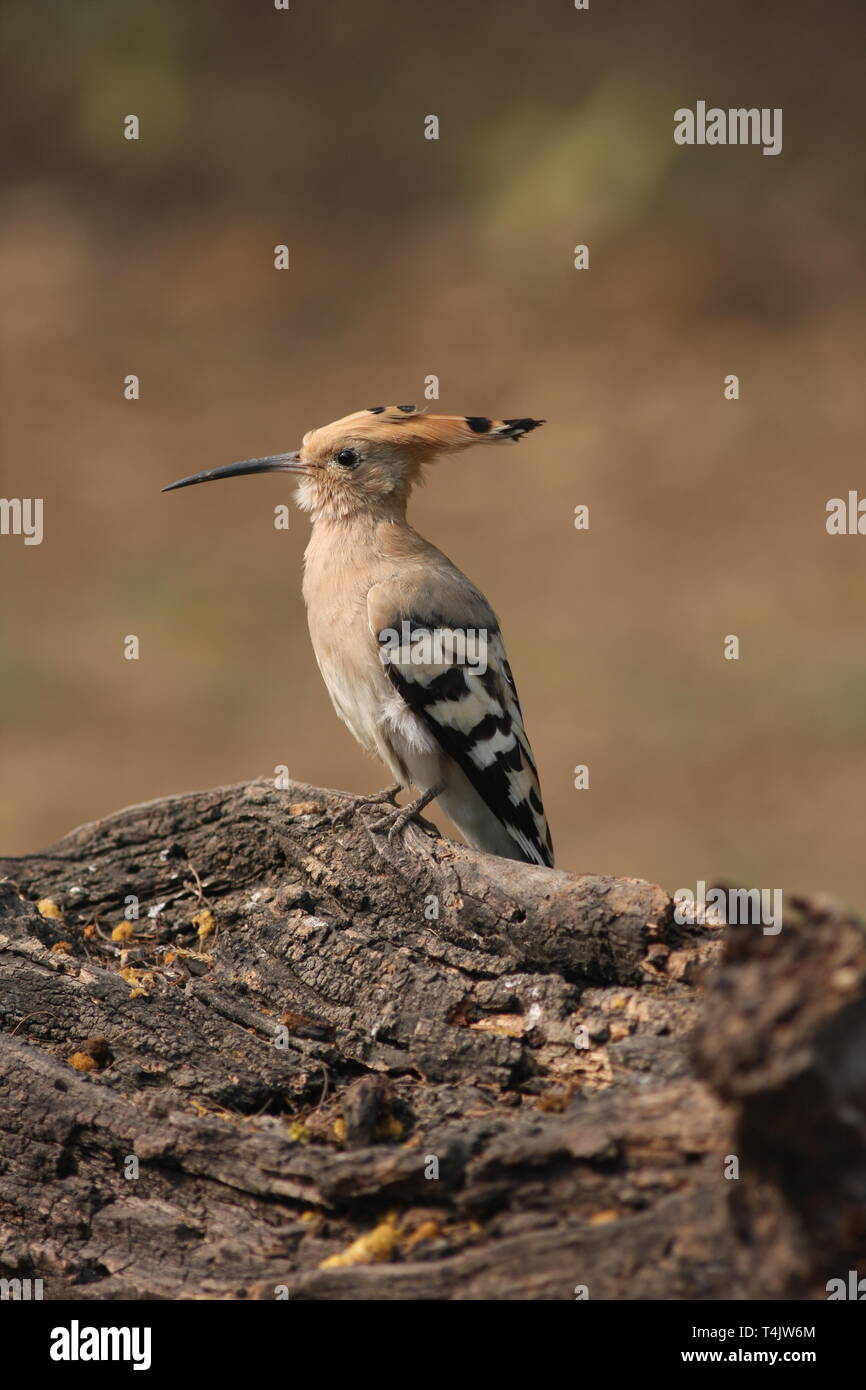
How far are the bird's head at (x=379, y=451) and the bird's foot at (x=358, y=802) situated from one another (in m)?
0.75

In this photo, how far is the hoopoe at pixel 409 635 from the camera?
113 inches

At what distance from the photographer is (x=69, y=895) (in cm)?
259

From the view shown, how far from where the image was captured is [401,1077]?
1.87 meters

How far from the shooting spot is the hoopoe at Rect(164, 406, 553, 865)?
2859 mm

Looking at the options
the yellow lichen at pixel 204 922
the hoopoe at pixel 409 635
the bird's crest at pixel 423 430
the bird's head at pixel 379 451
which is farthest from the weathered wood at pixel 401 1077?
the bird's crest at pixel 423 430

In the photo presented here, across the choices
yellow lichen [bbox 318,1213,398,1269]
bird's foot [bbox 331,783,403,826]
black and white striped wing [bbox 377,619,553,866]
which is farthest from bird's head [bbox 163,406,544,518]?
yellow lichen [bbox 318,1213,398,1269]

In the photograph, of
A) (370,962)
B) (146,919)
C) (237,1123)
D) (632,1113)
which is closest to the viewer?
(632,1113)

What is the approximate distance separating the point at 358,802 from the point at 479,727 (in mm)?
440

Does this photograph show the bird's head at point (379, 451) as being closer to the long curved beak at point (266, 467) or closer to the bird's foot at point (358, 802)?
the long curved beak at point (266, 467)
